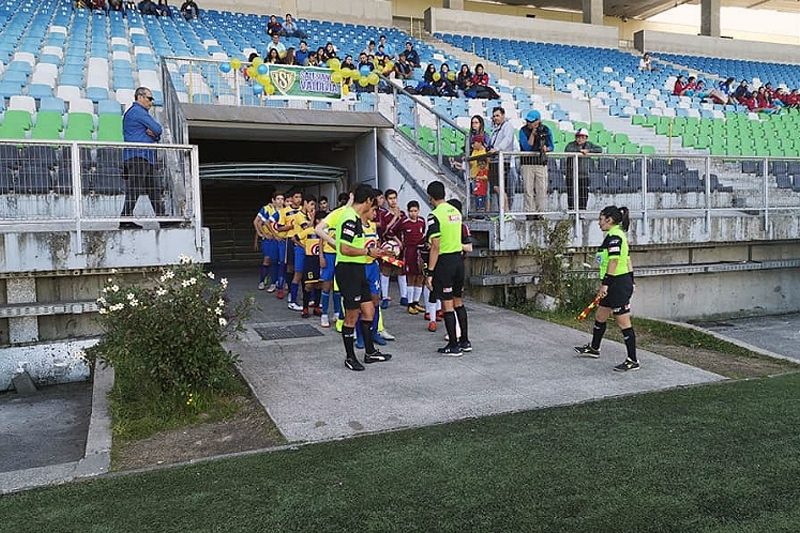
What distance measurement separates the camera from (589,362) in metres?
7.21

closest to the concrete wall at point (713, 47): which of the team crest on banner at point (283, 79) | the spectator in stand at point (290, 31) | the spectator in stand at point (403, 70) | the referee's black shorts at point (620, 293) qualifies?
the spectator in stand at point (403, 70)

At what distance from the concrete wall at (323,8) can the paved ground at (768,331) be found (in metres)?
22.4

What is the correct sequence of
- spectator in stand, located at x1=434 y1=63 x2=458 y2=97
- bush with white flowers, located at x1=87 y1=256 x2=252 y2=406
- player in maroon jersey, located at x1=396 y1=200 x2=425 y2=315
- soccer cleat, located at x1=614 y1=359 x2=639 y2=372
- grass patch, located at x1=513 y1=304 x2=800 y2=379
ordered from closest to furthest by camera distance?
1. bush with white flowers, located at x1=87 y1=256 x2=252 y2=406
2. soccer cleat, located at x1=614 y1=359 x2=639 y2=372
3. grass patch, located at x1=513 y1=304 x2=800 y2=379
4. player in maroon jersey, located at x1=396 y1=200 x2=425 y2=315
5. spectator in stand, located at x1=434 y1=63 x2=458 y2=97

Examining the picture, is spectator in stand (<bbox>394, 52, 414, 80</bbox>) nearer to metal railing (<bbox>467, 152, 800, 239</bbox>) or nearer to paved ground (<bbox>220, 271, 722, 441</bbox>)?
metal railing (<bbox>467, 152, 800, 239</bbox>)

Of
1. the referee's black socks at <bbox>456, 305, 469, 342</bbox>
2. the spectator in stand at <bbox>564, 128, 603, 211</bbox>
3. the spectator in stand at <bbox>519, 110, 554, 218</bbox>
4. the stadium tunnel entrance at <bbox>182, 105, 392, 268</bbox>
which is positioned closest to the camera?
the referee's black socks at <bbox>456, 305, 469, 342</bbox>

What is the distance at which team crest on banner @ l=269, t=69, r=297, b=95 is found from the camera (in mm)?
12703

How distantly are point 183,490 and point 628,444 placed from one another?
2950mm

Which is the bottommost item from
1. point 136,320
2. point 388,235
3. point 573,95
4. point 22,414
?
point 22,414

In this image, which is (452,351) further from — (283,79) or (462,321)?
(283,79)

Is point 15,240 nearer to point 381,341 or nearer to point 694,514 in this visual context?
point 381,341

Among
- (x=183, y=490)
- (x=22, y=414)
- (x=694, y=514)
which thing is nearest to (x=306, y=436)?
(x=183, y=490)

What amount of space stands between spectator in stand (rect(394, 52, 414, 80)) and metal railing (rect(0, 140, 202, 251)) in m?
12.1


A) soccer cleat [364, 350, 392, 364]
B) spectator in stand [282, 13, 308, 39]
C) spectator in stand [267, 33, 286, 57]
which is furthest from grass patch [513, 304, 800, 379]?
spectator in stand [282, 13, 308, 39]

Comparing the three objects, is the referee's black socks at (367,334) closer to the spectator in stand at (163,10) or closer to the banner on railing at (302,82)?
the banner on railing at (302,82)
